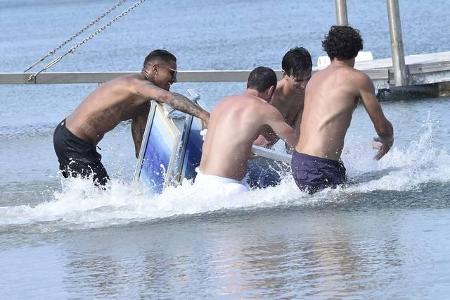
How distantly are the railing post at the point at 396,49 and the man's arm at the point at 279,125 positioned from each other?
8.14m

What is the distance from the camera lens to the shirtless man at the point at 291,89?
10.6m

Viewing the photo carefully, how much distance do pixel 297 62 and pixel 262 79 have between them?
32.1 inches

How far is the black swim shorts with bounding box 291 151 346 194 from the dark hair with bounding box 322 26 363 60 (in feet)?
2.43

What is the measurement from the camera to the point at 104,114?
34.7 ft

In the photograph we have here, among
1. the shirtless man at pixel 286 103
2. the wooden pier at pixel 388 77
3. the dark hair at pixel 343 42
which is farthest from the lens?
the wooden pier at pixel 388 77

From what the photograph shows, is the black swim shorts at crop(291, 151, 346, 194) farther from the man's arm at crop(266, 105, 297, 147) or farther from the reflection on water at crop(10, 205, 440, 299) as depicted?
the reflection on water at crop(10, 205, 440, 299)

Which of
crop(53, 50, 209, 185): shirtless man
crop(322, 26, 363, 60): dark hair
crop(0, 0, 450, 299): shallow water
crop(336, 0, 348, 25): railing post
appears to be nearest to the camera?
crop(0, 0, 450, 299): shallow water

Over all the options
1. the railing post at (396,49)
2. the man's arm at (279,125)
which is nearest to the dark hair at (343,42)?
the man's arm at (279,125)

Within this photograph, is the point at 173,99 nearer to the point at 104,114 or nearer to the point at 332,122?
the point at 104,114

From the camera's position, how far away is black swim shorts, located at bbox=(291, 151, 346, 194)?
32.3ft

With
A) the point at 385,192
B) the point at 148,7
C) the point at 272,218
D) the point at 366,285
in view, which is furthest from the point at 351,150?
the point at 148,7

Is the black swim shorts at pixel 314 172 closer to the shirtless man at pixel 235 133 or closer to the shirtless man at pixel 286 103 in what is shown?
the shirtless man at pixel 235 133

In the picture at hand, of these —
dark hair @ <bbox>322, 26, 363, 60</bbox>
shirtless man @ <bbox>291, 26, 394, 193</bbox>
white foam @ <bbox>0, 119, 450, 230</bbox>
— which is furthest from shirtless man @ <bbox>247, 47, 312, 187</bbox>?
dark hair @ <bbox>322, 26, 363, 60</bbox>

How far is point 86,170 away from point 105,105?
498 mm
